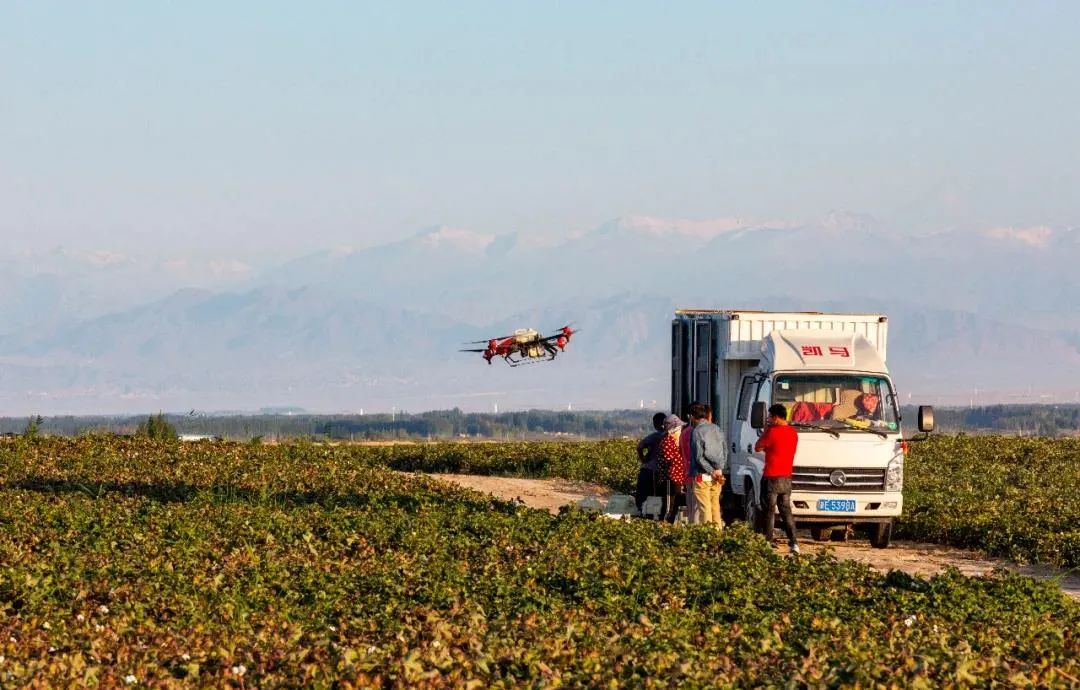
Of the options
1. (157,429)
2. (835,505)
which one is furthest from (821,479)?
(157,429)

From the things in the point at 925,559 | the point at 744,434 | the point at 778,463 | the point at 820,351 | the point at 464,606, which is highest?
the point at 820,351

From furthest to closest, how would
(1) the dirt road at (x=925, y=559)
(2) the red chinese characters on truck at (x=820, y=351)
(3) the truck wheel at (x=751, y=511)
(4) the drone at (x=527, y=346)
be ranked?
(4) the drone at (x=527, y=346) < (2) the red chinese characters on truck at (x=820, y=351) < (3) the truck wheel at (x=751, y=511) < (1) the dirt road at (x=925, y=559)

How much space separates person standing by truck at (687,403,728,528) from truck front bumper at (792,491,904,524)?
5.47ft

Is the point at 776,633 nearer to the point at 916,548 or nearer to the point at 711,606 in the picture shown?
the point at 711,606

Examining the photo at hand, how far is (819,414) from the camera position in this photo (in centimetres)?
2277

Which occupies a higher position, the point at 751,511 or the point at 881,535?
the point at 751,511

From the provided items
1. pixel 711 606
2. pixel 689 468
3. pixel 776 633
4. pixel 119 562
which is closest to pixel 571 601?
pixel 711 606

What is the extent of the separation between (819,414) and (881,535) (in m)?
2.02

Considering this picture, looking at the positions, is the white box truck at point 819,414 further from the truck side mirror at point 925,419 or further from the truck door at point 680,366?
the truck door at point 680,366

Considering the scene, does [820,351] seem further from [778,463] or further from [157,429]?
[157,429]

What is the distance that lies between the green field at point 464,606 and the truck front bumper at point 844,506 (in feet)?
11.8

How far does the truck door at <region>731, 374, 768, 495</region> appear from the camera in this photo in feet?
75.7

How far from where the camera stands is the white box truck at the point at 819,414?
22.3 metres

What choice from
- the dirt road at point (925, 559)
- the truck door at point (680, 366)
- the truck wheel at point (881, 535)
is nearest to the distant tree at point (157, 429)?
the dirt road at point (925, 559)
